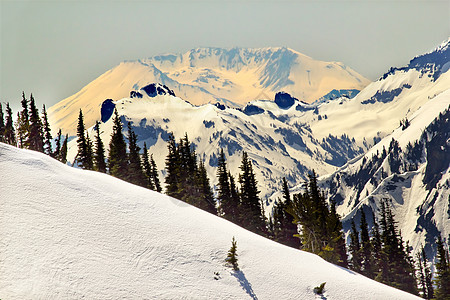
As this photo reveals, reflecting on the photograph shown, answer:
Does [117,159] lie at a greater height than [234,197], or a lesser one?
greater

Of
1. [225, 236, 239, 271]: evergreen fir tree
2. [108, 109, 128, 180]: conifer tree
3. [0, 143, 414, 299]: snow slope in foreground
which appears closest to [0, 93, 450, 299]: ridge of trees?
[108, 109, 128, 180]: conifer tree

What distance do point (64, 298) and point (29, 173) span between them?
9.03 metres

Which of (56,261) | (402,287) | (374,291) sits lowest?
(402,287)

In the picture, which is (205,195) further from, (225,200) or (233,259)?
(233,259)

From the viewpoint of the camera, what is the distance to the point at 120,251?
22.3 metres

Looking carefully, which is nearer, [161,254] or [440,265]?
[161,254]

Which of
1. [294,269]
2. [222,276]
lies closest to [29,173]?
[222,276]

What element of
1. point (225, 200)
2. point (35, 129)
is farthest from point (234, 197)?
point (35, 129)

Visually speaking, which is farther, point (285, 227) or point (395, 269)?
point (395, 269)

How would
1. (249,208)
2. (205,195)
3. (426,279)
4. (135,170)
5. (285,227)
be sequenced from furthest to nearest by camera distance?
(426,279) < (135,170) < (249,208) < (205,195) < (285,227)

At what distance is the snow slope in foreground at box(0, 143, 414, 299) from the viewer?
1955 cm

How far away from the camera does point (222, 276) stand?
23.1 meters

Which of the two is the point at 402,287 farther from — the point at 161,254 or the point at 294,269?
the point at 161,254

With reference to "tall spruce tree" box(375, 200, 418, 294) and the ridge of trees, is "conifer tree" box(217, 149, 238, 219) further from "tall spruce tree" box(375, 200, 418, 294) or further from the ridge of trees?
"tall spruce tree" box(375, 200, 418, 294)
